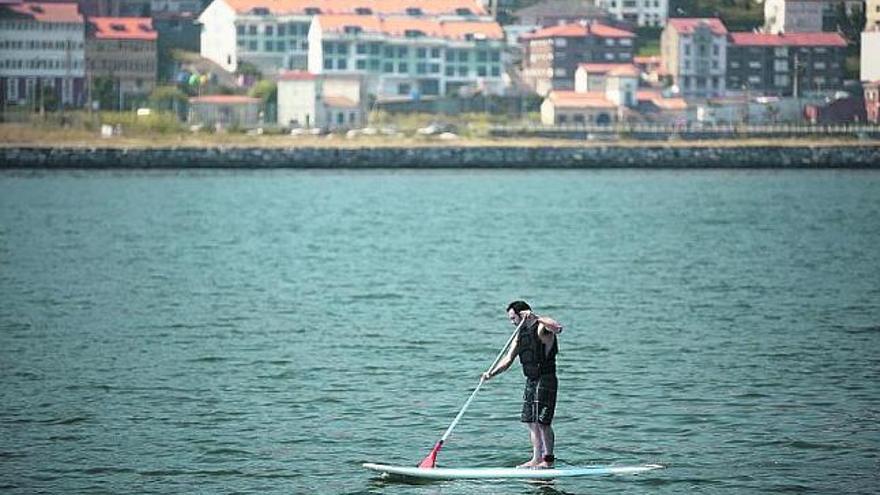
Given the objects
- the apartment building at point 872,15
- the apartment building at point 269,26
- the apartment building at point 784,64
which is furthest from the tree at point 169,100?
the apartment building at point 872,15

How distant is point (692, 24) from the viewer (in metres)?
185

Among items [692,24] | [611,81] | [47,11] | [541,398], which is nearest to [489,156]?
[611,81]

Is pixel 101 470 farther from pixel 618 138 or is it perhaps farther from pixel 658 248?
pixel 618 138

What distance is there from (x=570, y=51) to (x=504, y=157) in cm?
5448

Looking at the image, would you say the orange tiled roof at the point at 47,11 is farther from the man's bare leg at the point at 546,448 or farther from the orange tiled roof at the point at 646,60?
the man's bare leg at the point at 546,448

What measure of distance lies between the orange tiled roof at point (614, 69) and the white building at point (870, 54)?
2129cm

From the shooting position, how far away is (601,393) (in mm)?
27391

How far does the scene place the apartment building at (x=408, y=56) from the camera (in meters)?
173

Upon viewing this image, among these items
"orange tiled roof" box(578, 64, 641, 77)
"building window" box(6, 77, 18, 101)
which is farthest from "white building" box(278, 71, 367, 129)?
"orange tiled roof" box(578, 64, 641, 77)

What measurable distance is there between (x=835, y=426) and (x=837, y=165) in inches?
4122

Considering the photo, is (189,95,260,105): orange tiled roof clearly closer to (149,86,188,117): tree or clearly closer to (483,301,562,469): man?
(149,86,188,117): tree

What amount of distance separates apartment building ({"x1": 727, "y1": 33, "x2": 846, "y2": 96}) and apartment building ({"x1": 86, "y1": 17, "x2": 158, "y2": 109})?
183ft

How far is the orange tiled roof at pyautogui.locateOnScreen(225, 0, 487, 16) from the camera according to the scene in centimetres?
18088

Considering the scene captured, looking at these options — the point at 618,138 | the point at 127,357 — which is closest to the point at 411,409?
the point at 127,357
